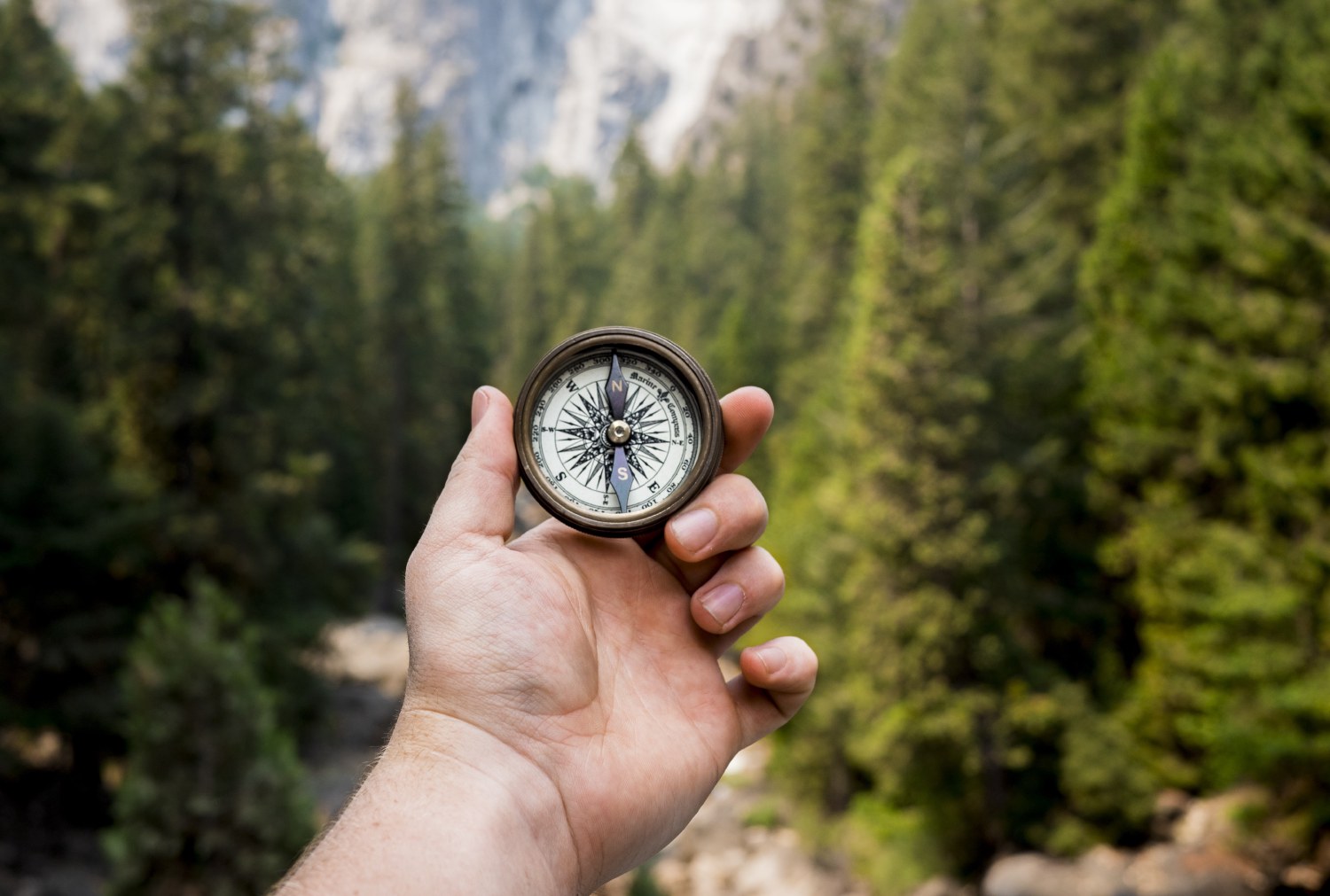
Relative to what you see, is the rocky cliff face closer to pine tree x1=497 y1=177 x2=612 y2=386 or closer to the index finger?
pine tree x1=497 y1=177 x2=612 y2=386

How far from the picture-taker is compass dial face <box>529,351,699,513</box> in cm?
328

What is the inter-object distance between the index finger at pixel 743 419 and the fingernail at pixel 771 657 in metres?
0.60

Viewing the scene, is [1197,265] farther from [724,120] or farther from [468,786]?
[724,120]

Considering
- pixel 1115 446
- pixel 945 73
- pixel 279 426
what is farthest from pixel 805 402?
pixel 279 426

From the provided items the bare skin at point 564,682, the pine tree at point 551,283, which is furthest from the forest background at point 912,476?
the pine tree at point 551,283

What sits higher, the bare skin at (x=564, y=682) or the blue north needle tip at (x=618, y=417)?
the blue north needle tip at (x=618, y=417)

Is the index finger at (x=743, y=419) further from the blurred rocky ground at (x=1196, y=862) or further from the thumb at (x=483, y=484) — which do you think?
the blurred rocky ground at (x=1196, y=862)

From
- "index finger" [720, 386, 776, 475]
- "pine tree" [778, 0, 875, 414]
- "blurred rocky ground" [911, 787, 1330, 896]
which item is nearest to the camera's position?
"index finger" [720, 386, 776, 475]

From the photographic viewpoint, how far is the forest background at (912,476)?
44.2 ft

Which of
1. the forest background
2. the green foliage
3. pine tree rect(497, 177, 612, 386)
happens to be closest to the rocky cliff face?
pine tree rect(497, 177, 612, 386)

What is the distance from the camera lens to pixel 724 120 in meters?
107

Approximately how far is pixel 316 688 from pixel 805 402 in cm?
1867

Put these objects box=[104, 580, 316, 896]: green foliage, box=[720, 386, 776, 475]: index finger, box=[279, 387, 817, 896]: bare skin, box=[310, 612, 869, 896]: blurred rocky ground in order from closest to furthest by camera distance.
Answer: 1. box=[279, 387, 817, 896]: bare skin
2. box=[720, 386, 776, 475]: index finger
3. box=[104, 580, 316, 896]: green foliage
4. box=[310, 612, 869, 896]: blurred rocky ground

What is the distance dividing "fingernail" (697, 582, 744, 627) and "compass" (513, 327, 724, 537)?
29cm
